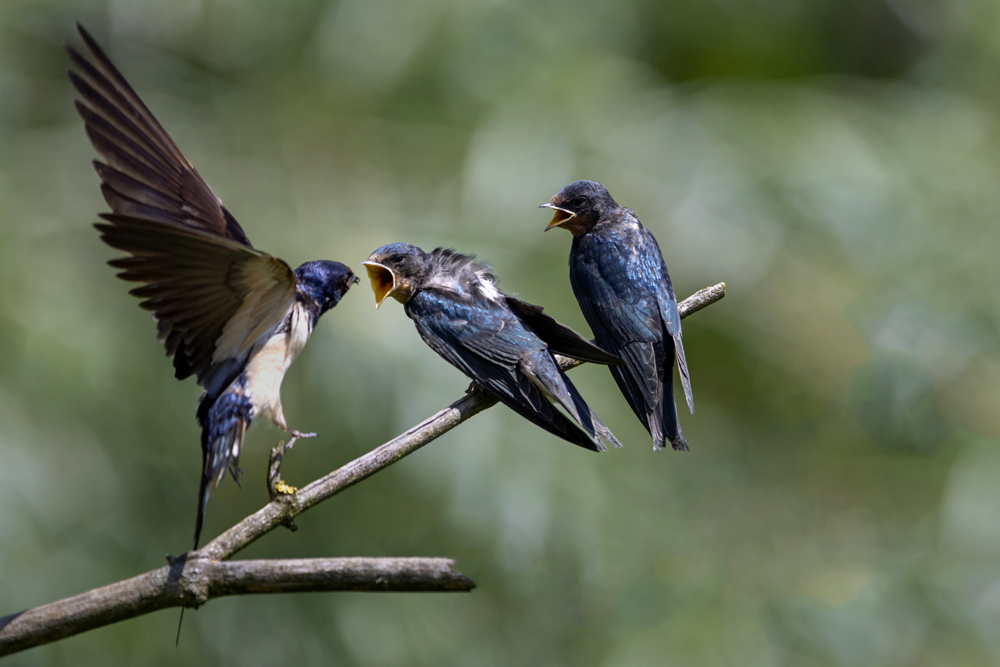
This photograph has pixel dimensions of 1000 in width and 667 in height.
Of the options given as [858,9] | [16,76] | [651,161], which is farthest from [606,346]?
[858,9]

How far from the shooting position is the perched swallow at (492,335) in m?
1.67

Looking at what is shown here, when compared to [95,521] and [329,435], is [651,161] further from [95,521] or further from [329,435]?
[95,521]

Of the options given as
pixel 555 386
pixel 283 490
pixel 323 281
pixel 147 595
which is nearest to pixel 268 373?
pixel 323 281

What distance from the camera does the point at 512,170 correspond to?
500 centimetres

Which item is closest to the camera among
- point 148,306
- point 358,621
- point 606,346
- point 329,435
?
point 148,306

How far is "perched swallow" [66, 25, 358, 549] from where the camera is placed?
5.05 feet

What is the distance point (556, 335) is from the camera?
5.82 feet

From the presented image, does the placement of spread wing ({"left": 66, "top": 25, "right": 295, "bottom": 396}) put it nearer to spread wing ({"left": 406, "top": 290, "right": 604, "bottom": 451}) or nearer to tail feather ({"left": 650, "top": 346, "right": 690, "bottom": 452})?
spread wing ({"left": 406, "top": 290, "right": 604, "bottom": 451})

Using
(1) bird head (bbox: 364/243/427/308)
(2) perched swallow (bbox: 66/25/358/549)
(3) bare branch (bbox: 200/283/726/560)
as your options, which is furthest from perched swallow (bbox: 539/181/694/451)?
(2) perched swallow (bbox: 66/25/358/549)

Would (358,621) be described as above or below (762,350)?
below

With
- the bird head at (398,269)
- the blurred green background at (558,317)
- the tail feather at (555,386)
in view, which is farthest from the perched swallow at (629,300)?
the blurred green background at (558,317)

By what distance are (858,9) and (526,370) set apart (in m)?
6.17

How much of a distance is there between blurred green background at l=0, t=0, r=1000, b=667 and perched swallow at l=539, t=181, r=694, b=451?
6.65 ft

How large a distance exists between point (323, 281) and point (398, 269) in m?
0.19
